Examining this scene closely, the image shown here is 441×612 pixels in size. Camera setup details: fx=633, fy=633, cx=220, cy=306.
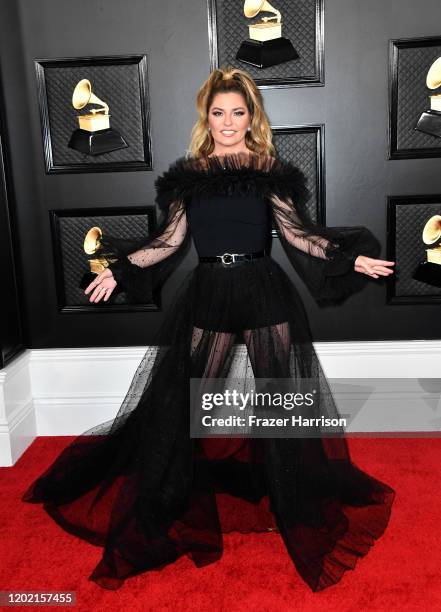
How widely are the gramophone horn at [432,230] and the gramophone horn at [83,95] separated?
187 centimetres

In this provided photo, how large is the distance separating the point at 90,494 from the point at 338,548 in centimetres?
116

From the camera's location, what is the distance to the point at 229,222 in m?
2.68

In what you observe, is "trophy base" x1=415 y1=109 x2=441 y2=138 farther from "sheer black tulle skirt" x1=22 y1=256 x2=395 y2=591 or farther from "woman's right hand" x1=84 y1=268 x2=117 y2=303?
"woman's right hand" x1=84 y1=268 x2=117 y2=303

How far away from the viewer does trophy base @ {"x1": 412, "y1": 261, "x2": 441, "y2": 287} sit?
341 centimetres

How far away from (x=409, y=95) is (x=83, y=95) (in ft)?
5.58

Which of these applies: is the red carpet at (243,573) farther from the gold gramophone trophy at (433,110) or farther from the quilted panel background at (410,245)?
the gold gramophone trophy at (433,110)

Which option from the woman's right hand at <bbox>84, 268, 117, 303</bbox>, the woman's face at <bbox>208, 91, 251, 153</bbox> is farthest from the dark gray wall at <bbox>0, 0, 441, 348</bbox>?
the woman's right hand at <bbox>84, 268, 117, 303</bbox>

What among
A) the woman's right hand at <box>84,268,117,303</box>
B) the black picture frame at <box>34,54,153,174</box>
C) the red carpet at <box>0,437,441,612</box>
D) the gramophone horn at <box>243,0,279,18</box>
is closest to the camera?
the red carpet at <box>0,437,441,612</box>

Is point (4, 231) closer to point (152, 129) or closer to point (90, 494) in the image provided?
point (152, 129)

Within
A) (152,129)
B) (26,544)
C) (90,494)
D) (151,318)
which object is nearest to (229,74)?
(152,129)

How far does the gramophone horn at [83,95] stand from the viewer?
10.9 feet

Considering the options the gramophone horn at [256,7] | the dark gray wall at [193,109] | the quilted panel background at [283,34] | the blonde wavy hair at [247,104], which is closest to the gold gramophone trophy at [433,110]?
the dark gray wall at [193,109]

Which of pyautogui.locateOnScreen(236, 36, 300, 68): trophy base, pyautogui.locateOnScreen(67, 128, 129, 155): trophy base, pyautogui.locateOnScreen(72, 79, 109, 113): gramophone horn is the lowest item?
pyautogui.locateOnScreen(67, 128, 129, 155): trophy base

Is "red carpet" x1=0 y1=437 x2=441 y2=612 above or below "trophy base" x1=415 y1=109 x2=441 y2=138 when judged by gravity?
below
